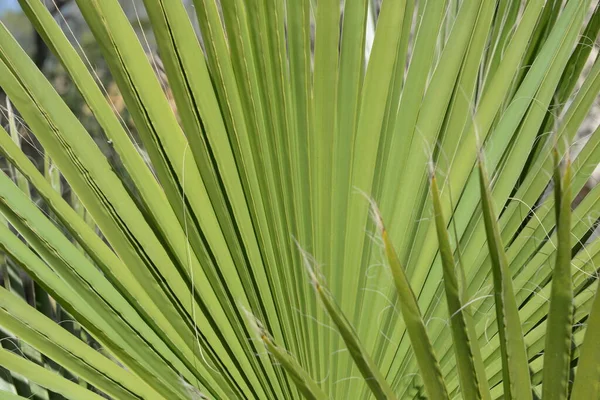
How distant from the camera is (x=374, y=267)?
0.77m

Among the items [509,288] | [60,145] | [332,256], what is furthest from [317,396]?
[60,145]

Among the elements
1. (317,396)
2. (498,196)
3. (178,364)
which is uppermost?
(498,196)

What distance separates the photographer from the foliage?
674mm

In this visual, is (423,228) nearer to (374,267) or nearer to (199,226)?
(374,267)

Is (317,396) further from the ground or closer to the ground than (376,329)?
closer to the ground

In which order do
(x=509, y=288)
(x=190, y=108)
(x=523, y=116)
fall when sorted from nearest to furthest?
1. (x=509, y=288)
2. (x=190, y=108)
3. (x=523, y=116)

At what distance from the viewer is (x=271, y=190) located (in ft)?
2.41

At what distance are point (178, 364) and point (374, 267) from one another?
30 cm

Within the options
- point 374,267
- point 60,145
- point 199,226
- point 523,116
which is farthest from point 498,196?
point 60,145

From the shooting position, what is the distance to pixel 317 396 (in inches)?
17.0

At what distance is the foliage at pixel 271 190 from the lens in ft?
Answer: 2.21

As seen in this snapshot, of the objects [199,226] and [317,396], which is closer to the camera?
[317,396]

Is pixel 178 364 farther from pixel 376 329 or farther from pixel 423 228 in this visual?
pixel 423 228

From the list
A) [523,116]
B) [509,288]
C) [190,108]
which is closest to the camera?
[509,288]
